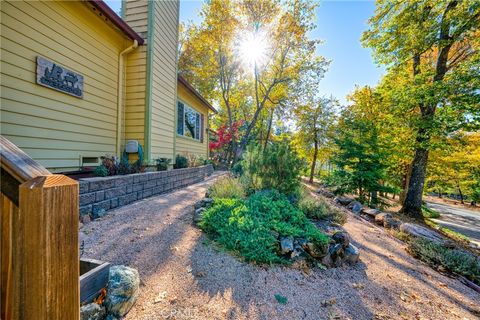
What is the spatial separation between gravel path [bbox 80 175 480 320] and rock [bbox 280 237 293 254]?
246mm

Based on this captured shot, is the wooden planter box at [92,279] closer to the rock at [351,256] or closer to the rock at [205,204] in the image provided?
the rock at [205,204]

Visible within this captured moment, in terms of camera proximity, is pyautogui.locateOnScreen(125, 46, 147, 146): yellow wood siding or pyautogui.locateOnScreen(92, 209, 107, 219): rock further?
pyautogui.locateOnScreen(125, 46, 147, 146): yellow wood siding

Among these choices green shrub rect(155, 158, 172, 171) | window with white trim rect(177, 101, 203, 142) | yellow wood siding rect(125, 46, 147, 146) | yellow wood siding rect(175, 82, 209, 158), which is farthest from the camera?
window with white trim rect(177, 101, 203, 142)

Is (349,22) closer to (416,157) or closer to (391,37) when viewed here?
(391,37)

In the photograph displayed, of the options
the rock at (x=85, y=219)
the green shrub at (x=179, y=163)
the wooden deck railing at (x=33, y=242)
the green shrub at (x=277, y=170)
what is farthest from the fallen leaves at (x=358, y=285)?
the green shrub at (x=179, y=163)

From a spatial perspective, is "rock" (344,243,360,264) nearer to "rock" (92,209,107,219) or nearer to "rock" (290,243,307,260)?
"rock" (290,243,307,260)

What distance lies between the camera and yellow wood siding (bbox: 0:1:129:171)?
3152 millimetres

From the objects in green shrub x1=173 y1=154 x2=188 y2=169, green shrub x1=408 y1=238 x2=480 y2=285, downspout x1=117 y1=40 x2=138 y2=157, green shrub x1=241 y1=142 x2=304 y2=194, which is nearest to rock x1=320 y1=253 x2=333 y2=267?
green shrub x1=241 y1=142 x2=304 y2=194

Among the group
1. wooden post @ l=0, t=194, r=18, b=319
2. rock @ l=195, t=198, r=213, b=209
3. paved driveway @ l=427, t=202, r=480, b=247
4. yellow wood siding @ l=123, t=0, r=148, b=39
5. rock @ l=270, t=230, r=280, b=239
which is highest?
yellow wood siding @ l=123, t=0, r=148, b=39

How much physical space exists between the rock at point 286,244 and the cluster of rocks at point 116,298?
1801 millimetres

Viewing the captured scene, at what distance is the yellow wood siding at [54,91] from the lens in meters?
3.15

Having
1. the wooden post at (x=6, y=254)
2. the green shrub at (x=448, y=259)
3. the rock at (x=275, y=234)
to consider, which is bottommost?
the green shrub at (x=448, y=259)

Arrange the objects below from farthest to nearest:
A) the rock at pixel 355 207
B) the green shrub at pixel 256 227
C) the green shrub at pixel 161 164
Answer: the rock at pixel 355 207 → the green shrub at pixel 161 164 → the green shrub at pixel 256 227

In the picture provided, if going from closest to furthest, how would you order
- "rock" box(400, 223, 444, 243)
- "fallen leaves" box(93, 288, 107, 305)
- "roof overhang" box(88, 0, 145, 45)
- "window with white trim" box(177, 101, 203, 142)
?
"fallen leaves" box(93, 288, 107, 305), "roof overhang" box(88, 0, 145, 45), "rock" box(400, 223, 444, 243), "window with white trim" box(177, 101, 203, 142)
